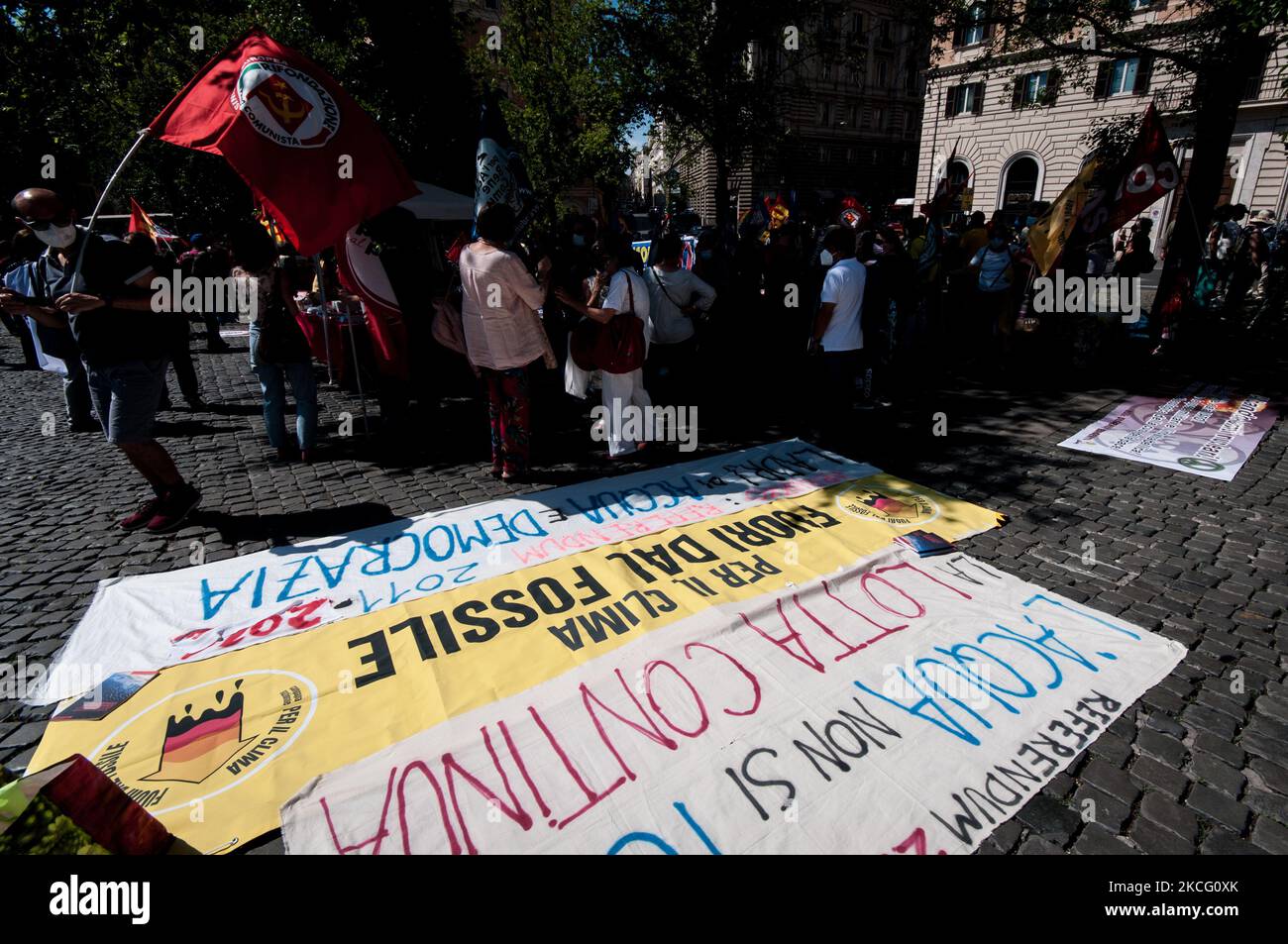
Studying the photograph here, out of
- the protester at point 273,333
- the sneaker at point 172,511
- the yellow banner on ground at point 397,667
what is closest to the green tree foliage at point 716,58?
the protester at point 273,333

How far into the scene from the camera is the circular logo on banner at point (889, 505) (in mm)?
4848

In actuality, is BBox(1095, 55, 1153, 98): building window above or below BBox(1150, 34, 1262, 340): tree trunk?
above

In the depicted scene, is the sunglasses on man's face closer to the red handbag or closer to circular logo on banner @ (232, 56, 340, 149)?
circular logo on banner @ (232, 56, 340, 149)

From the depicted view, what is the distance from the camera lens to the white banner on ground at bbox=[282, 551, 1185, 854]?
238 cm

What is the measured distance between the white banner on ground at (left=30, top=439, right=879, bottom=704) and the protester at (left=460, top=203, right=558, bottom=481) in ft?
2.03

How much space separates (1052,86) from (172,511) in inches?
587

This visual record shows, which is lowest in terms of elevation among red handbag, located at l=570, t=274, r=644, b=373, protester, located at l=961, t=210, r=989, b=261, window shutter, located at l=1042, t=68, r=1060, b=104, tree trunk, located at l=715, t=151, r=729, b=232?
red handbag, located at l=570, t=274, r=644, b=373

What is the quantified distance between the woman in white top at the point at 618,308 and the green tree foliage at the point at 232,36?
7149mm

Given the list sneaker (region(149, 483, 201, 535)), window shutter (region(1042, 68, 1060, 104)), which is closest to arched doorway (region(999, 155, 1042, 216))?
window shutter (region(1042, 68, 1060, 104))

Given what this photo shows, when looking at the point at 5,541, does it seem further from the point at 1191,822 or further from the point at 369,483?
the point at 1191,822

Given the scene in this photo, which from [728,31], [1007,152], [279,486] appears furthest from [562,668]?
[1007,152]

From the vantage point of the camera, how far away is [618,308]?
5.52m
